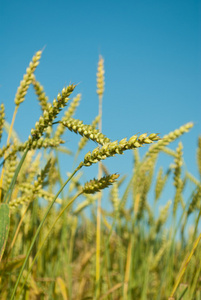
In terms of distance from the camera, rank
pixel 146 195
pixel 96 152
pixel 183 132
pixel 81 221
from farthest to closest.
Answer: pixel 81 221
pixel 146 195
pixel 183 132
pixel 96 152

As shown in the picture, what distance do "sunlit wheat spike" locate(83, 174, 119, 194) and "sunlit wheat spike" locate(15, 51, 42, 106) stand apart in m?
0.29

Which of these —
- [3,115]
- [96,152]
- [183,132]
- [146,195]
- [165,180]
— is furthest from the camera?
[146,195]

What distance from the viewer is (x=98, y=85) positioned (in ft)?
3.98

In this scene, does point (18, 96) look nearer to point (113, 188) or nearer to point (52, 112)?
point (52, 112)

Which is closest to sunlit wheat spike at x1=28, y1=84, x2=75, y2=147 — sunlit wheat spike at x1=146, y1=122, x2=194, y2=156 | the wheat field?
the wheat field

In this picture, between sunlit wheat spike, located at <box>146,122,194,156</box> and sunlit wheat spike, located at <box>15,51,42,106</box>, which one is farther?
sunlit wheat spike, located at <box>146,122,194,156</box>

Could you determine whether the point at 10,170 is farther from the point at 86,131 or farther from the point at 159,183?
the point at 159,183

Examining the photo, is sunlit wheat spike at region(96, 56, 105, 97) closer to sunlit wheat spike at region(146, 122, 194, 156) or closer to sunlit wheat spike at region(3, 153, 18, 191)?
sunlit wheat spike at region(146, 122, 194, 156)

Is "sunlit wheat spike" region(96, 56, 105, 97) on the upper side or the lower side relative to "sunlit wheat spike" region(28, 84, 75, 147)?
upper

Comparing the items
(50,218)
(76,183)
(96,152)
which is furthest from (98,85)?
(96,152)

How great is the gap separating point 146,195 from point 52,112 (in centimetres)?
86

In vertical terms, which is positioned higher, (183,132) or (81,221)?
(183,132)

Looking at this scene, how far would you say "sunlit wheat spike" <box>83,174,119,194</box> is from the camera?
58 centimetres

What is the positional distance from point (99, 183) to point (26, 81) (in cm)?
35
